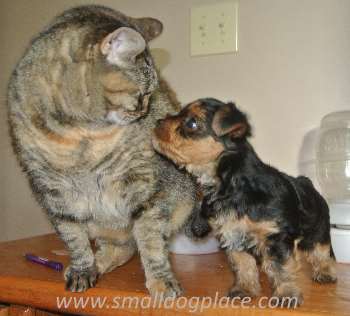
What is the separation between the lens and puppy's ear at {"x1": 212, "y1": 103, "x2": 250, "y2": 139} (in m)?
1.00

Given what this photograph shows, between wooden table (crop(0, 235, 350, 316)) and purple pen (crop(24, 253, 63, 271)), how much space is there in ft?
0.06

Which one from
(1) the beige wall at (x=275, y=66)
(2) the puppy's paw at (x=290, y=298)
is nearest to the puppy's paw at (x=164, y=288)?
(2) the puppy's paw at (x=290, y=298)

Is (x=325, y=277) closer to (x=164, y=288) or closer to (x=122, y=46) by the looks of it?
(x=164, y=288)

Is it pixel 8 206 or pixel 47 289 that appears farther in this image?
pixel 8 206

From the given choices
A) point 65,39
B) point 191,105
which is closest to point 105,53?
point 65,39

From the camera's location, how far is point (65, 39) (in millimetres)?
1088

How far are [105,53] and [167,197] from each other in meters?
0.41

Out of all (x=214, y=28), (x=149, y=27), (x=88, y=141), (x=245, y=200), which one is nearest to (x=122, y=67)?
(x=88, y=141)

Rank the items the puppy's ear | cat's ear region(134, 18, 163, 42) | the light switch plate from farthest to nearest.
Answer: the light switch plate < cat's ear region(134, 18, 163, 42) < the puppy's ear

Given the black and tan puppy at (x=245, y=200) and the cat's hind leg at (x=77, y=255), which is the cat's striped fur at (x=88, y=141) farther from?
the black and tan puppy at (x=245, y=200)

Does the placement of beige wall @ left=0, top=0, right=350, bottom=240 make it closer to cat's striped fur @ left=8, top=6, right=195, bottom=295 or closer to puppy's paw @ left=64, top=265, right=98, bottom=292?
cat's striped fur @ left=8, top=6, right=195, bottom=295

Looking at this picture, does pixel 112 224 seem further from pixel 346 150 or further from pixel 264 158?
pixel 346 150

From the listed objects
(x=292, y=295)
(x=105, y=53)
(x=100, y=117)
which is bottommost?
(x=292, y=295)

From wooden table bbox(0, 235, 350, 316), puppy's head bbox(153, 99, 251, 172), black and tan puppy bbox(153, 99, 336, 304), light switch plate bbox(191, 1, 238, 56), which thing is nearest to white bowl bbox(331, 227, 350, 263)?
wooden table bbox(0, 235, 350, 316)
